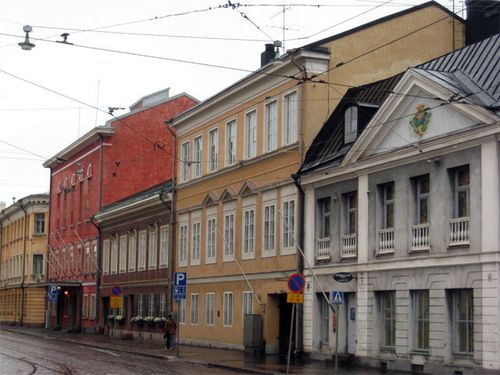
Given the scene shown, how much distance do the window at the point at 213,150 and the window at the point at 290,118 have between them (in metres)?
7.38

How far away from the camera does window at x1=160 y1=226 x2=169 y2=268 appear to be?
49500 millimetres

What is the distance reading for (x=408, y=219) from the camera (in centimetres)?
2827

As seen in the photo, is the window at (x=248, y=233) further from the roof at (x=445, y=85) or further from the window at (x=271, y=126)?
the roof at (x=445, y=85)

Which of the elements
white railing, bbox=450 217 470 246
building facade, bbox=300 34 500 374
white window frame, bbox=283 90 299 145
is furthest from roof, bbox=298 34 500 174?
white railing, bbox=450 217 470 246

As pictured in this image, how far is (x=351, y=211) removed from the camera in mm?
31875

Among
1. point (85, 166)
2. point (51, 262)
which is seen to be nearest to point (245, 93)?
point (85, 166)

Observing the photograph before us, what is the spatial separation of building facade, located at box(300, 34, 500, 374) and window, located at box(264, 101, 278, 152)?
403 centimetres

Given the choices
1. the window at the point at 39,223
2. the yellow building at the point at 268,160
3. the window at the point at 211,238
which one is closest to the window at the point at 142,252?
the yellow building at the point at 268,160

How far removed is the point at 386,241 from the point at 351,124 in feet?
15.7

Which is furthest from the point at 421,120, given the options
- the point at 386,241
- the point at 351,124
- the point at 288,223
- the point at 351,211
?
the point at 288,223

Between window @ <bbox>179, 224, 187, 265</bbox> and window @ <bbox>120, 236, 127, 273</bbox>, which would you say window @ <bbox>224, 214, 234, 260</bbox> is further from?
window @ <bbox>120, 236, 127, 273</bbox>

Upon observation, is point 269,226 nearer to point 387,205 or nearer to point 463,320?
point 387,205

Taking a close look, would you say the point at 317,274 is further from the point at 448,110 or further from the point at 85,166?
the point at 85,166

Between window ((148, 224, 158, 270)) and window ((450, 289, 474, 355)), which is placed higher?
window ((148, 224, 158, 270))
